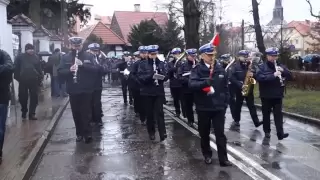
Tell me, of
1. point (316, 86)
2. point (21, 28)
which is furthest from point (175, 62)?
point (316, 86)

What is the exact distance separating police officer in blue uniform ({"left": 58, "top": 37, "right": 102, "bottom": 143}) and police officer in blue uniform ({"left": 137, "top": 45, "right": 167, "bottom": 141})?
0.96 m

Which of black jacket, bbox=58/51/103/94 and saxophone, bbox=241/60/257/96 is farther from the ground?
black jacket, bbox=58/51/103/94

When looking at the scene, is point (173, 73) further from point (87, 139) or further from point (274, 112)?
point (87, 139)

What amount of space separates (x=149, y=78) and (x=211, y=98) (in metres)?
2.49

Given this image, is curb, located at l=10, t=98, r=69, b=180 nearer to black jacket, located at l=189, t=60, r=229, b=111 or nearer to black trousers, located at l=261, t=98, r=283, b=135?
black jacket, located at l=189, t=60, r=229, b=111

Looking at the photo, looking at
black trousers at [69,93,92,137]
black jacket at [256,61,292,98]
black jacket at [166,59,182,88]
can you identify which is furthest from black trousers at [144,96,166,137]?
black jacket at [256,61,292,98]

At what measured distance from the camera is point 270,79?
1066cm

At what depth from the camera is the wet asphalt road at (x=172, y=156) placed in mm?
7789

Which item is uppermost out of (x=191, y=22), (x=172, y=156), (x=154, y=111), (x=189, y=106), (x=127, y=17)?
(x=127, y=17)

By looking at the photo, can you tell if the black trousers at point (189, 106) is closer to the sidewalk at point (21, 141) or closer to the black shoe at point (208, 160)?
the sidewalk at point (21, 141)

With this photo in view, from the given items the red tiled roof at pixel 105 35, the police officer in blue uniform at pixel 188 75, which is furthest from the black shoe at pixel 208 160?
the red tiled roof at pixel 105 35

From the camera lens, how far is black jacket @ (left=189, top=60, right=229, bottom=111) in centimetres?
838

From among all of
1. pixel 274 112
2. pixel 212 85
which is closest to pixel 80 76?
pixel 212 85

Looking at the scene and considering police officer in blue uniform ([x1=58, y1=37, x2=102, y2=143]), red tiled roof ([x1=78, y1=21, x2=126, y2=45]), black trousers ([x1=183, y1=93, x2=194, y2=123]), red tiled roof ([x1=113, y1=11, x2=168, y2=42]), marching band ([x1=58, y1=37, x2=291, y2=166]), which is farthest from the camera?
red tiled roof ([x1=113, y1=11, x2=168, y2=42])
